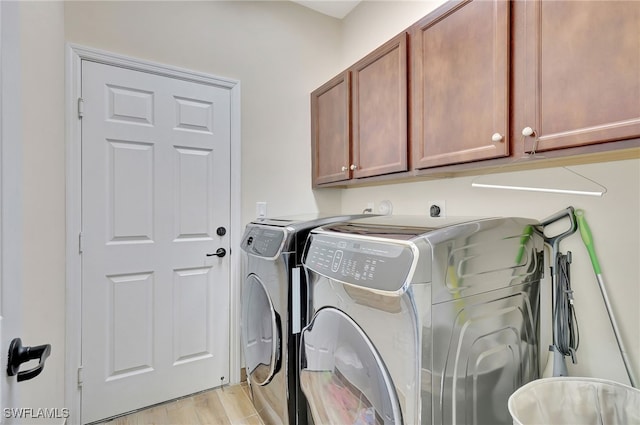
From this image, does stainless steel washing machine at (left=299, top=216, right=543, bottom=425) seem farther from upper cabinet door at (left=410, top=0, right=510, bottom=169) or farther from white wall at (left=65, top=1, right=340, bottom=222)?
white wall at (left=65, top=1, right=340, bottom=222)

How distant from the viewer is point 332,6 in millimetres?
2465

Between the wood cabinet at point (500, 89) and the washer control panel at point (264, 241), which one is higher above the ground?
the wood cabinet at point (500, 89)

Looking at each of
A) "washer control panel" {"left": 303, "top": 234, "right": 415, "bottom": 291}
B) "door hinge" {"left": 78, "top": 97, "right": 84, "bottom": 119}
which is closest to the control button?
"washer control panel" {"left": 303, "top": 234, "right": 415, "bottom": 291}

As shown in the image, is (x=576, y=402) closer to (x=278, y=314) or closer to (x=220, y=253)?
(x=278, y=314)

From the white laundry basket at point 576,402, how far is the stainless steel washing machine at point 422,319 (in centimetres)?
9

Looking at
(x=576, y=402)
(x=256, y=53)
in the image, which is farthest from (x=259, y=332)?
(x=256, y=53)

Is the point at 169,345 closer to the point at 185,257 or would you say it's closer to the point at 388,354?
the point at 185,257

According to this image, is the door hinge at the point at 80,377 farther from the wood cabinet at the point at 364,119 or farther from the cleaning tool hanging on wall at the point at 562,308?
the cleaning tool hanging on wall at the point at 562,308

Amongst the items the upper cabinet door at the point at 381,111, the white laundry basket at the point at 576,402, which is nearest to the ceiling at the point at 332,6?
Answer: the upper cabinet door at the point at 381,111

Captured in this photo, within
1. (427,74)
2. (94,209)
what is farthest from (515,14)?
(94,209)

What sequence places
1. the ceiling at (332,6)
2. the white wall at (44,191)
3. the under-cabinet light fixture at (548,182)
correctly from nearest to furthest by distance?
the white wall at (44,191), the under-cabinet light fixture at (548,182), the ceiling at (332,6)

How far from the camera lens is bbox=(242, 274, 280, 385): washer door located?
1.55 metres

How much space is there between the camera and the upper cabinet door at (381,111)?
5.40 feet

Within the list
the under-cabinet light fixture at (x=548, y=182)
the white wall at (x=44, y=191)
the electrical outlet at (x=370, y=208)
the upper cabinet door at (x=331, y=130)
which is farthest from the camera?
the electrical outlet at (x=370, y=208)
